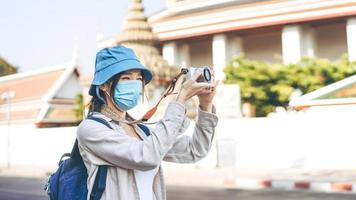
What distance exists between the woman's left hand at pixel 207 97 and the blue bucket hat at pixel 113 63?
209 millimetres

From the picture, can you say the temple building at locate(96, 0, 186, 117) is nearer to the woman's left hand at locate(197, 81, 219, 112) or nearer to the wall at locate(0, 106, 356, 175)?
the wall at locate(0, 106, 356, 175)

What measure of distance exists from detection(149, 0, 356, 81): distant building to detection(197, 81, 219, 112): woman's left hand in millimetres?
21798

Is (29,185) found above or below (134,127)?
below

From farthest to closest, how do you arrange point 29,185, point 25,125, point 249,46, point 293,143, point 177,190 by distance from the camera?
point 249,46, point 25,125, point 293,143, point 29,185, point 177,190

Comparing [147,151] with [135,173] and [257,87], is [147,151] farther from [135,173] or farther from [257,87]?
[257,87]

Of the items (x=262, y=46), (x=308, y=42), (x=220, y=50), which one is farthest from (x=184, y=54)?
(x=308, y=42)

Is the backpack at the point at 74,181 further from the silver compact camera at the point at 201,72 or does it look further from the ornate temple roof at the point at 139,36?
the ornate temple roof at the point at 139,36

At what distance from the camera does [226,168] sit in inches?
506

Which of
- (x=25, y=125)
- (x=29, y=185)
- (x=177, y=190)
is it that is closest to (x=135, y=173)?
(x=177, y=190)

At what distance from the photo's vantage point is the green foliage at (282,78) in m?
17.4

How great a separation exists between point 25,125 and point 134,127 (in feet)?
64.4

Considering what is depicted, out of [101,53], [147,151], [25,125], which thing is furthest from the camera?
[25,125]

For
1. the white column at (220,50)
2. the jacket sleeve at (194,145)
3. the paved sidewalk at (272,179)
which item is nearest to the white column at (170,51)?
the white column at (220,50)

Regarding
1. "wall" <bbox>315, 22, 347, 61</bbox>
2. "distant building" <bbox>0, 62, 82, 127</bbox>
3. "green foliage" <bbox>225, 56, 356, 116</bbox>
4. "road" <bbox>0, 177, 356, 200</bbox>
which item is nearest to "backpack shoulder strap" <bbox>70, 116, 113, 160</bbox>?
"road" <bbox>0, 177, 356, 200</bbox>
